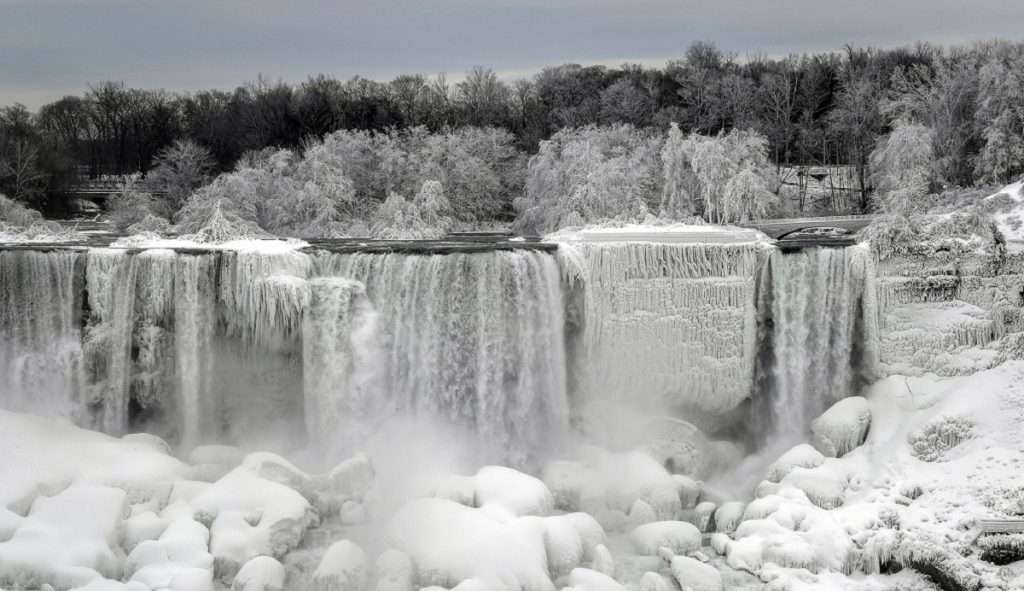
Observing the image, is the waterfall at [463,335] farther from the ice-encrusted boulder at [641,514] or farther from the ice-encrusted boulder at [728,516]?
the ice-encrusted boulder at [728,516]

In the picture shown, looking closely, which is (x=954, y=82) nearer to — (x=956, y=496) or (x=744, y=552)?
(x=956, y=496)

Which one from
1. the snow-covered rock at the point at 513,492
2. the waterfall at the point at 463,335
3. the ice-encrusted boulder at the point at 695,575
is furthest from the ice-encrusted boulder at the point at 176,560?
the ice-encrusted boulder at the point at 695,575

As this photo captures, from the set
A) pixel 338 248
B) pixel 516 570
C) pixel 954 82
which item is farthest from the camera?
pixel 954 82

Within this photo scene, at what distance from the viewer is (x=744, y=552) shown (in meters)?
15.0

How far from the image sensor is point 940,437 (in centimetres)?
1728

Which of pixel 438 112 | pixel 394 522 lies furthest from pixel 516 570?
pixel 438 112

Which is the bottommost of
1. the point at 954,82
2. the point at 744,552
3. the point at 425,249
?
the point at 744,552

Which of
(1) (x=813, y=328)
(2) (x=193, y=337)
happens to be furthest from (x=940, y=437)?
(2) (x=193, y=337)

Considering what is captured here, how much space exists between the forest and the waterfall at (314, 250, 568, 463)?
8.61 m

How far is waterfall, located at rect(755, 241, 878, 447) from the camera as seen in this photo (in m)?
19.6

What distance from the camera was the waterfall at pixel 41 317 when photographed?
1908 centimetres

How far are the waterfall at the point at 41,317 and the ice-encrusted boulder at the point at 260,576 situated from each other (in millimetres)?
7486

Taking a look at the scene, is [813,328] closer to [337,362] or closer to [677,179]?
[337,362]

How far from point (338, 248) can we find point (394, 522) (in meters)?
7.59
